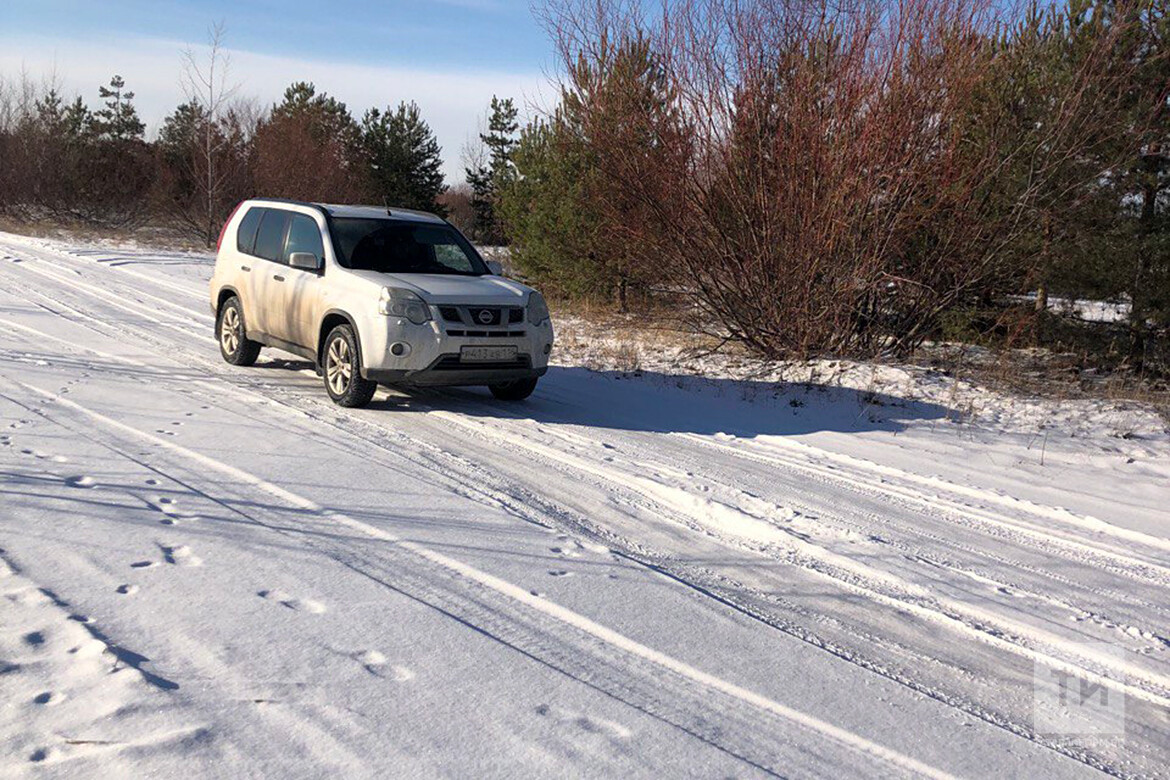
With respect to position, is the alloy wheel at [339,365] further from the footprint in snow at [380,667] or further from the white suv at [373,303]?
the footprint in snow at [380,667]

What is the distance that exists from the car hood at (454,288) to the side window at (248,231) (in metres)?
2.19

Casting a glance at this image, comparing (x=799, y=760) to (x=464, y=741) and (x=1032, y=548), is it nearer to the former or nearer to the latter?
(x=464, y=741)

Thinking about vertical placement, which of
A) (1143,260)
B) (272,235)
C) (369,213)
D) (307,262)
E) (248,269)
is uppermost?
(1143,260)

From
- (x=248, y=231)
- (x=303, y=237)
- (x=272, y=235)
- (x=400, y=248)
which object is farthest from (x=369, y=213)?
(x=248, y=231)

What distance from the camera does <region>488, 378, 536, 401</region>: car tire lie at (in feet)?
30.3

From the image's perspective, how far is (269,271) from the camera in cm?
977

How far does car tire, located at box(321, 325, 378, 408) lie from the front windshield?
73 cm

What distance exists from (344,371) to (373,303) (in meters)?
0.71

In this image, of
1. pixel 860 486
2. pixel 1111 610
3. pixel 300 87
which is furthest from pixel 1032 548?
pixel 300 87

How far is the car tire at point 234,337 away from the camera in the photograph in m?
10.1

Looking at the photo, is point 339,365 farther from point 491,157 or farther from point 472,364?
point 491,157

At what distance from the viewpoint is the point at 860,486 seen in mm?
6934

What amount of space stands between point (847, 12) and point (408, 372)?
257 inches

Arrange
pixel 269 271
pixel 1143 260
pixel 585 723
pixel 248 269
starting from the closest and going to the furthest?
pixel 585 723
pixel 269 271
pixel 248 269
pixel 1143 260
